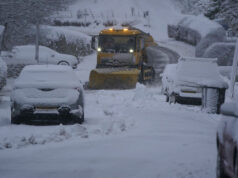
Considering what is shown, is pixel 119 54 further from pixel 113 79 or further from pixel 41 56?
pixel 41 56

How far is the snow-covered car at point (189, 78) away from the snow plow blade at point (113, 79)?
10.6ft

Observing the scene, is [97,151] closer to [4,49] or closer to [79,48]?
[4,49]

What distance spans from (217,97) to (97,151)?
294 inches

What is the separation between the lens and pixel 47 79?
12938mm

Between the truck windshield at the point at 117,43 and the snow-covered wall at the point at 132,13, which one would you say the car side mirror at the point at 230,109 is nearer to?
the truck windshield at the point at 117,43

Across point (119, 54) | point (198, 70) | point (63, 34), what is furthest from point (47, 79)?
point (63, 34)

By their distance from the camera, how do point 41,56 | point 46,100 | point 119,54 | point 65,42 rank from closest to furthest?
1. point 46,100
2. point 119,54
3. point 41,56
4. point 65,42

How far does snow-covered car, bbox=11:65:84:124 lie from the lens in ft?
40.6

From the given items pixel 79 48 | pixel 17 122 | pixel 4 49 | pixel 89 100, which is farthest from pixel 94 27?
pixel 17 122

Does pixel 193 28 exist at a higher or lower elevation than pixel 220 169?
higher

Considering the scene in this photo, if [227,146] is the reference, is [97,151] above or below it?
below

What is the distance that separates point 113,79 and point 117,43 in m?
2.03

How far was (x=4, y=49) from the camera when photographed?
117 ft

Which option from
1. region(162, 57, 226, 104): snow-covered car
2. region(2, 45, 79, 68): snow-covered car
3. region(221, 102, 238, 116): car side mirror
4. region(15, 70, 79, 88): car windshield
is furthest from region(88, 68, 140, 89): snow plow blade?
region(221, 102, 238, 116): car side mirror
